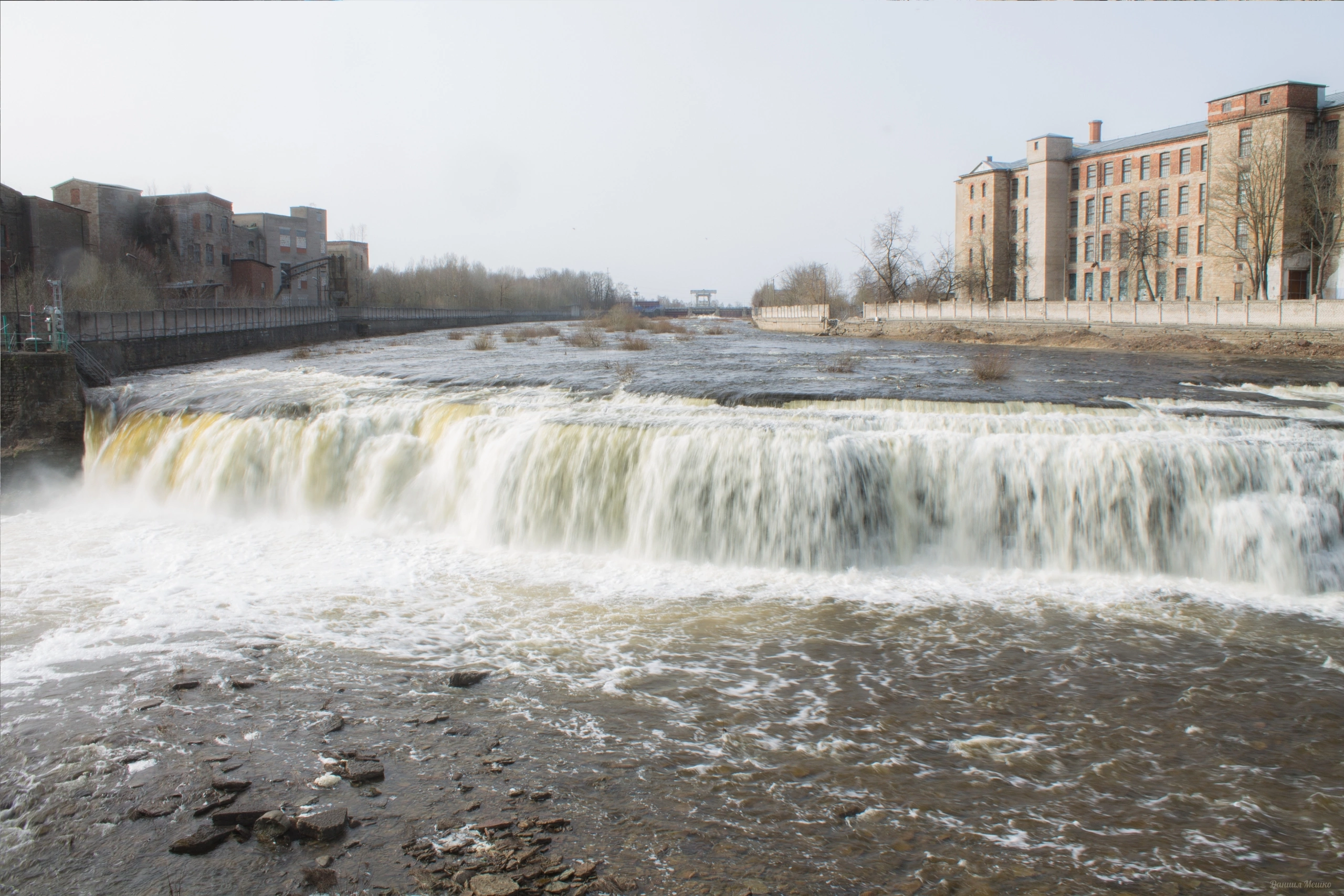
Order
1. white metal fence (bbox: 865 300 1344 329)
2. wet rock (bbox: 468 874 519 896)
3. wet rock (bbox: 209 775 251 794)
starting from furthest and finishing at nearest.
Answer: white metal fence (bbox: 865 300 1344 329)
wet rock (bbox: 209 775 251 794)
wet rock (bbox: 468 874 519 896)

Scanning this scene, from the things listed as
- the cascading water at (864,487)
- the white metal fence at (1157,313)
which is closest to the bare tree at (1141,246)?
the white metal fence at (1157,313)

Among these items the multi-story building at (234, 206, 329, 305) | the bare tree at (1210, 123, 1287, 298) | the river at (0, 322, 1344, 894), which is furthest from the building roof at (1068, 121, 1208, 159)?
the multi-story building at (234, 206, 329, 305)

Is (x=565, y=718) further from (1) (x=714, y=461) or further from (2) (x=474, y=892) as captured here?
(1) (x=714, y=461)

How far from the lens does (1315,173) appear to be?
48.0m

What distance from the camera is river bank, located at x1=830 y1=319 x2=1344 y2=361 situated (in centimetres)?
3216

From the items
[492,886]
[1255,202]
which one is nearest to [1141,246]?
[1255,202]

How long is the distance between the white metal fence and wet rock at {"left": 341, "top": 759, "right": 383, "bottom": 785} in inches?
1428

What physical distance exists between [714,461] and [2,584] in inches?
358

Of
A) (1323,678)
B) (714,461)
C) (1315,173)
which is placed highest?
(1315,173)

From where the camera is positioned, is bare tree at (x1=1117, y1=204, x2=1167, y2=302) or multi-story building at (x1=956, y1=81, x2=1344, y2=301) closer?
multi-story building at (x1=956, y1=81, x2=1344, y2=301)

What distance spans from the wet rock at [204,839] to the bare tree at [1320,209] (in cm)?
5461

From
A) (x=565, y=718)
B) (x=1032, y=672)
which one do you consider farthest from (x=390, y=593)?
(x=1032, y=672)

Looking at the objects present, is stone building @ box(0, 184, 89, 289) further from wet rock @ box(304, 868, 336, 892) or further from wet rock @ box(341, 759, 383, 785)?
wet rock @ box(304, 868, 336, 892)

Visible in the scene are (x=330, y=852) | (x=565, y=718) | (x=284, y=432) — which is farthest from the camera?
(x=284, y=432)
